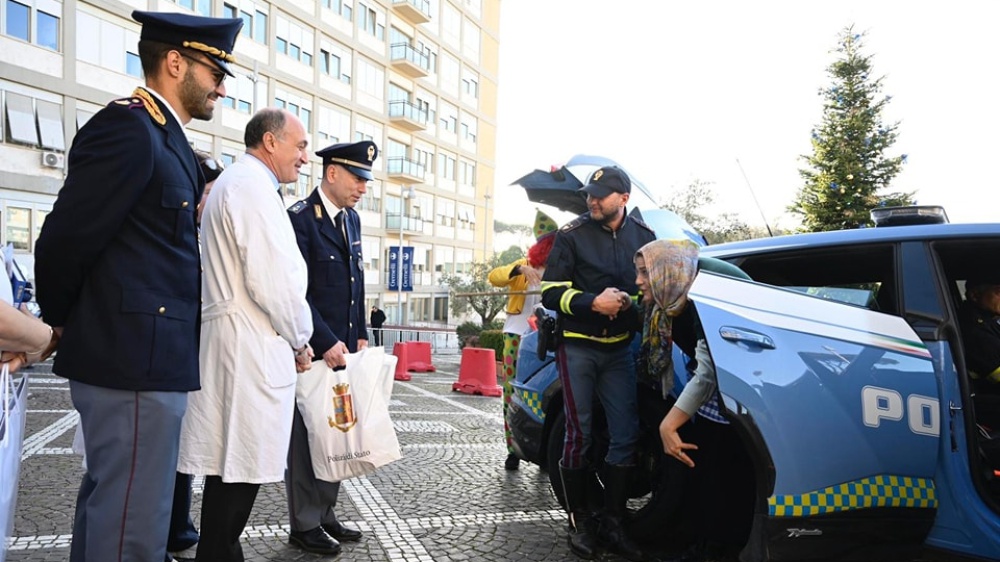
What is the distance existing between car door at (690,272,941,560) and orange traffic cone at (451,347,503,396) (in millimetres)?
7640

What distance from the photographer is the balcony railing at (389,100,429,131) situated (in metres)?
40.0

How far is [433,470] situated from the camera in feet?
16.7

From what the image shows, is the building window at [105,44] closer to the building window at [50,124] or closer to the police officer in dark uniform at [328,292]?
the building window at [50,124]

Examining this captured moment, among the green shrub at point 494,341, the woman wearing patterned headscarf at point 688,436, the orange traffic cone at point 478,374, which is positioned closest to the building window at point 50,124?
the green shrub at point 494,341

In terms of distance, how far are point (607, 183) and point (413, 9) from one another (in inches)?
1591

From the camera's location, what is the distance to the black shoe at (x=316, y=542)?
3342 millimetres

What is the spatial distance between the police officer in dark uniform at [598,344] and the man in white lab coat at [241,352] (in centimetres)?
143

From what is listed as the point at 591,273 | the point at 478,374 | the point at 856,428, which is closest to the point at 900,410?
the point at 856,428

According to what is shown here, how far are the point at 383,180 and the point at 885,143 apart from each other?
27.6 m

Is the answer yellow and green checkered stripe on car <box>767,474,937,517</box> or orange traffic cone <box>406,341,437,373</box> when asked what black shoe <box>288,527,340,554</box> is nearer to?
yellow and green checkered stripe on car <box>767,474,937,517</box>

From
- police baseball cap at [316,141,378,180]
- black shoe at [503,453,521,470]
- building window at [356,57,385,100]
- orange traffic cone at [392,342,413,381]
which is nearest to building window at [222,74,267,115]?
building window at [356,57,385,100]

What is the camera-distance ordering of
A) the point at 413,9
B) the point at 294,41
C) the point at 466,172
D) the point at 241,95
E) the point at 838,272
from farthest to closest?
the point at 466,172 < the point at 413,9 < the point at 294,41 < the point at 241,95 < the point at 838,272

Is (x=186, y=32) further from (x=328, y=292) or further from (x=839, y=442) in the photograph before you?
(x=839, y=442)

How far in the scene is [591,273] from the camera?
3.61 metres
